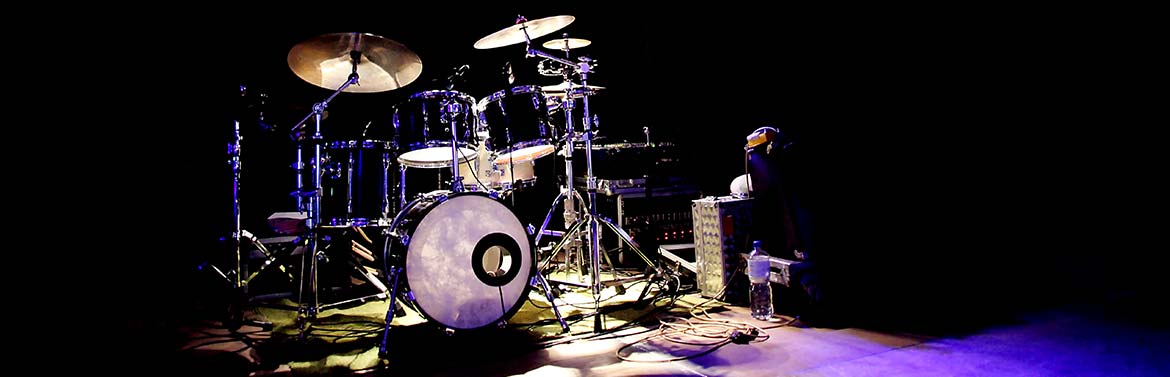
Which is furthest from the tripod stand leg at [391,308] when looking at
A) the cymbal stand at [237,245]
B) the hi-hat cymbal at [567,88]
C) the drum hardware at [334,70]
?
the hi-hat cymbal at [567,88]

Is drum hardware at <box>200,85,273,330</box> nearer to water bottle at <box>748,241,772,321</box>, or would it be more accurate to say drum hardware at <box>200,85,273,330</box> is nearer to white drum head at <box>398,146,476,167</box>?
white drum head at <box>398,146,476,167</box>

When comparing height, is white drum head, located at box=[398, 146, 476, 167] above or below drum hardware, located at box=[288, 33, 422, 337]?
below

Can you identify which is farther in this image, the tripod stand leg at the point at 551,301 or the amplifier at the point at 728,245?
the amplifier at the point at 728,245

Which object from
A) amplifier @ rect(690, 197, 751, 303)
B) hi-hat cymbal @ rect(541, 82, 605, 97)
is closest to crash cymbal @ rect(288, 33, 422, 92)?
hi-hat cymbal @ rect(541, 82, 605, 97)

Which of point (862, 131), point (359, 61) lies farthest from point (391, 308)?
point (862, 131)

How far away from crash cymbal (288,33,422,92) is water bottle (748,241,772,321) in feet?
7.23

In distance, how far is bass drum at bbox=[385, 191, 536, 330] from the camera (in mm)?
2883

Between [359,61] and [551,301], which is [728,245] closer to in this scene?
[551,301]

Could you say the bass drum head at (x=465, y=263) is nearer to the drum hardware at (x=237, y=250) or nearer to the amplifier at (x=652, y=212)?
the drum hardware at (x=237, y=250)

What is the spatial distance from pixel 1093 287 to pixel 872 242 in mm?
1473

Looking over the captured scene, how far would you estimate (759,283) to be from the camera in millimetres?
3350

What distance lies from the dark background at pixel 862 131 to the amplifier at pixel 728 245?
0.60m

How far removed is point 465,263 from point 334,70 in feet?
4.39

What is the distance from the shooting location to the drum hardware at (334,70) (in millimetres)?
2953
